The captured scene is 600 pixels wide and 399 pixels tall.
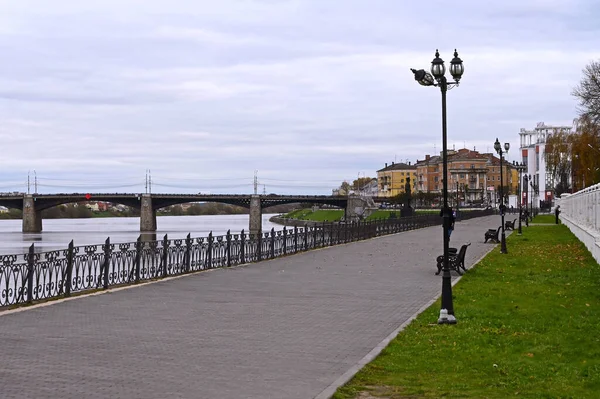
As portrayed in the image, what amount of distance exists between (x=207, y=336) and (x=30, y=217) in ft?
320

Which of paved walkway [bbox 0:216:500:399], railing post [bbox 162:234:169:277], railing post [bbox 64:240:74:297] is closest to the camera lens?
paved walkway [bbox 0:216:500:399]

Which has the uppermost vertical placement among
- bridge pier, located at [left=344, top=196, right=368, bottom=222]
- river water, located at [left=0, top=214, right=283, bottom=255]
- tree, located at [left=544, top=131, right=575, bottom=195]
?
tree, located at [left=544, top=131, right=575, bottom=195]

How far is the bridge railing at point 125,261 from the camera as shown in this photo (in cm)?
1547

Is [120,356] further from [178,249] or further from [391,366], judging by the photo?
[178,249]

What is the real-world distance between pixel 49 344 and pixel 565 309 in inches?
355

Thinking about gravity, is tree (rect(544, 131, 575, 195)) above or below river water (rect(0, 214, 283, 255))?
above

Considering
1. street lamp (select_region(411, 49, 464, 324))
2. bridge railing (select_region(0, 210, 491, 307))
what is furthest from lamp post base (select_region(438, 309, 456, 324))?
bridge railing (select_region(0, 210, 491, 307))

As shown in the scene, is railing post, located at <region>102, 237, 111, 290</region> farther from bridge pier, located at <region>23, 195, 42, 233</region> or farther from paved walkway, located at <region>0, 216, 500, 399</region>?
bridge pier, located at <region>23, 195, 42, 233</region>

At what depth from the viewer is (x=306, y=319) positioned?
537 inches

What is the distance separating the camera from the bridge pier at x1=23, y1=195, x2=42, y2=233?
4040 inches

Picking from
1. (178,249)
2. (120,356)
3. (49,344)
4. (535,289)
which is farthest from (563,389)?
(178,249)

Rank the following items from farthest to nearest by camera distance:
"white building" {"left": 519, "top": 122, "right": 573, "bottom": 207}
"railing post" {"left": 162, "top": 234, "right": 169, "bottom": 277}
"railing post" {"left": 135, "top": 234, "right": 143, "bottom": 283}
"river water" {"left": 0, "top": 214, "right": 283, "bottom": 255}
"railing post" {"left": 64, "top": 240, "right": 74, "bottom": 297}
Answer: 1. "white building" {"left": 519, "top": 122, "right": 573, "bottom": 207}
2. "river water" {"left": 0, "top": 214, "right": 283, "bottom": 255}
3. "railing post" {"left": 162, "top": 234, "right": 169, "bottom": 277}
4. "railing post" {"left": 135, "top": 234, "right": 143, "bottom": 283}
5. "railing post" {"left": 64, "top": 240, "right": 74, "bottom": 297}

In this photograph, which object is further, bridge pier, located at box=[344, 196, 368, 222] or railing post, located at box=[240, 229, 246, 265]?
bridge pier, located at box=[344, 196, 368, 222]

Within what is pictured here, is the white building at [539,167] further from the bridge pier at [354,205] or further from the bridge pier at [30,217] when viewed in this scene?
the bridge pier at [30,217]
